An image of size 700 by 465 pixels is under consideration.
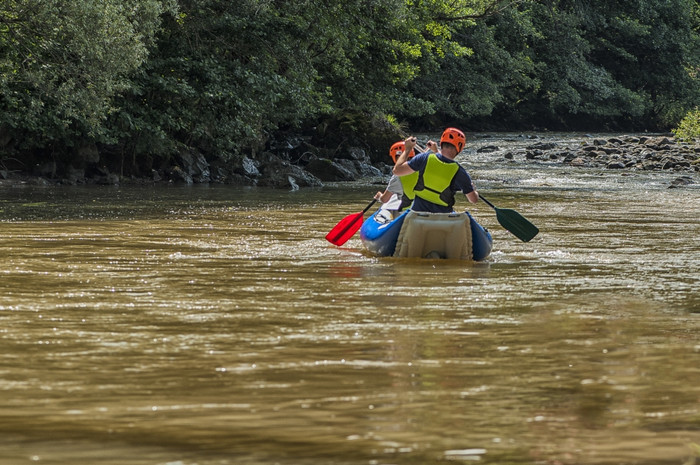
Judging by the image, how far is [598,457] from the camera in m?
3.33

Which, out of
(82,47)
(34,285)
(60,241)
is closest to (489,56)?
(82,47)

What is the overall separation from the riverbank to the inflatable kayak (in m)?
11.3

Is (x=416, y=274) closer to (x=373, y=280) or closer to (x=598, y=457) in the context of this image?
(x=373, y=280)

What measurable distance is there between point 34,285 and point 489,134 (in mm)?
35955

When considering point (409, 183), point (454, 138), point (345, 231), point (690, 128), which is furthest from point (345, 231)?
point (690, 128)

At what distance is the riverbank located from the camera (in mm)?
20656

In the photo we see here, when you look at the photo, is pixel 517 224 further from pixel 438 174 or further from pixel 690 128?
pixel 690 128

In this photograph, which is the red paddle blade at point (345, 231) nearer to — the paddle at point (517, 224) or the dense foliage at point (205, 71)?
the paddle at point (517, 224)

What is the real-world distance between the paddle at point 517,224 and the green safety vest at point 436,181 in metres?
1.03

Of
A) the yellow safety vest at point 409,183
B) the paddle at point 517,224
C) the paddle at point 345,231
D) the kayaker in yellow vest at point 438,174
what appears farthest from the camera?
the paddle at point 345,231

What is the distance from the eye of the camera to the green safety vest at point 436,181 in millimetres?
9266

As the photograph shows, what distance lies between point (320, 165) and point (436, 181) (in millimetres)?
14188

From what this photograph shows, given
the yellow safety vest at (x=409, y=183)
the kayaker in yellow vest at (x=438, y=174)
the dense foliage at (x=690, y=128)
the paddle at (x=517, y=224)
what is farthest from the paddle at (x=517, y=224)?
the dense foliage at (x=690, y=128)

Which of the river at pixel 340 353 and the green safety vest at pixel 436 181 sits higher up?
the green safety vest at pixel 436 181
